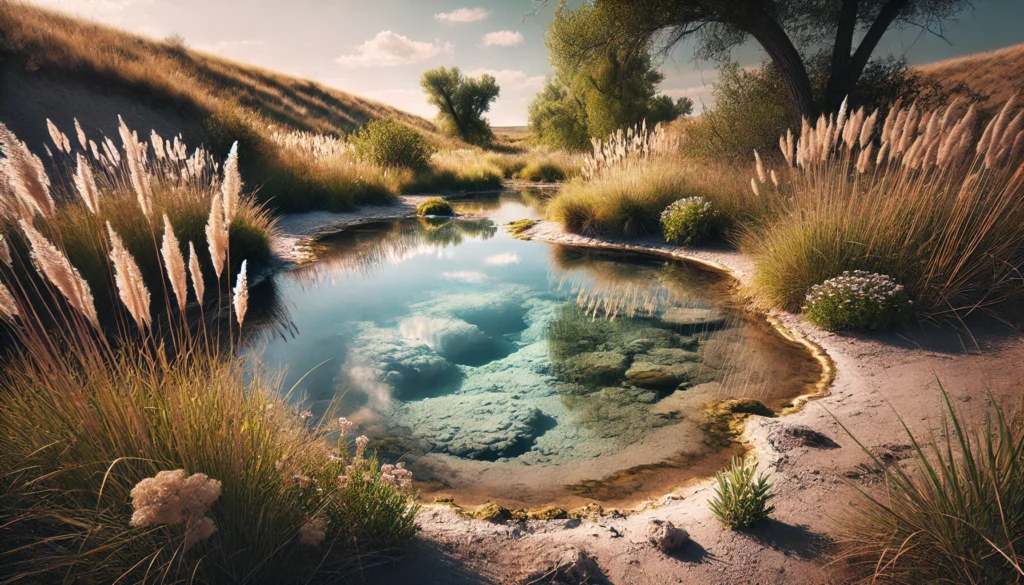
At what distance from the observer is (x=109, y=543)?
1.57 meters

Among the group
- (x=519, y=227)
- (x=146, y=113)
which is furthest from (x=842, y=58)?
(x=146, y=113)

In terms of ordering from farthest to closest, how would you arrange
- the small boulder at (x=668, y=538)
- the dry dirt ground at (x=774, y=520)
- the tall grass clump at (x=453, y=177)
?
the tall grass clump at (x=453, y=177) → the small boulder at (x=668, y=538) → the dry dirt ground at (x=774, y=520)

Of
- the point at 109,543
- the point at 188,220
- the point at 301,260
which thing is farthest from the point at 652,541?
the point at 301,260

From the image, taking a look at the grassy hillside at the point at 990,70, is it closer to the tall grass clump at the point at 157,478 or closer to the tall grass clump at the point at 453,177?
the tall grass clump at the point at 453,177

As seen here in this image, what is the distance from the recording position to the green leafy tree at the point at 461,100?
127 ft

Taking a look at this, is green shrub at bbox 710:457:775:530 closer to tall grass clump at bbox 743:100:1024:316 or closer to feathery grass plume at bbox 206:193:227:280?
feathery grass plume at bbox 206:193:227:280

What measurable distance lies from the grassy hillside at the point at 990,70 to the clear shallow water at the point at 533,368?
77.0 feet

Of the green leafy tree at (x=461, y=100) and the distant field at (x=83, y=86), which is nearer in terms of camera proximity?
the distant field at (x=83, y=86)

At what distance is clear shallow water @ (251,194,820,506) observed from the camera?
10.7 feet

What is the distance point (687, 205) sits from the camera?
9.03m

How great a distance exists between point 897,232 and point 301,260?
8.73m


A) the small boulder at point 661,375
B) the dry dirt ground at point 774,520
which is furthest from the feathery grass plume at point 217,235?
the small boulder at point 661,375

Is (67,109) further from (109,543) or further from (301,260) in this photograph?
(109,543)

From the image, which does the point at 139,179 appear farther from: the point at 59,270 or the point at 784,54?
the point at 784,54
